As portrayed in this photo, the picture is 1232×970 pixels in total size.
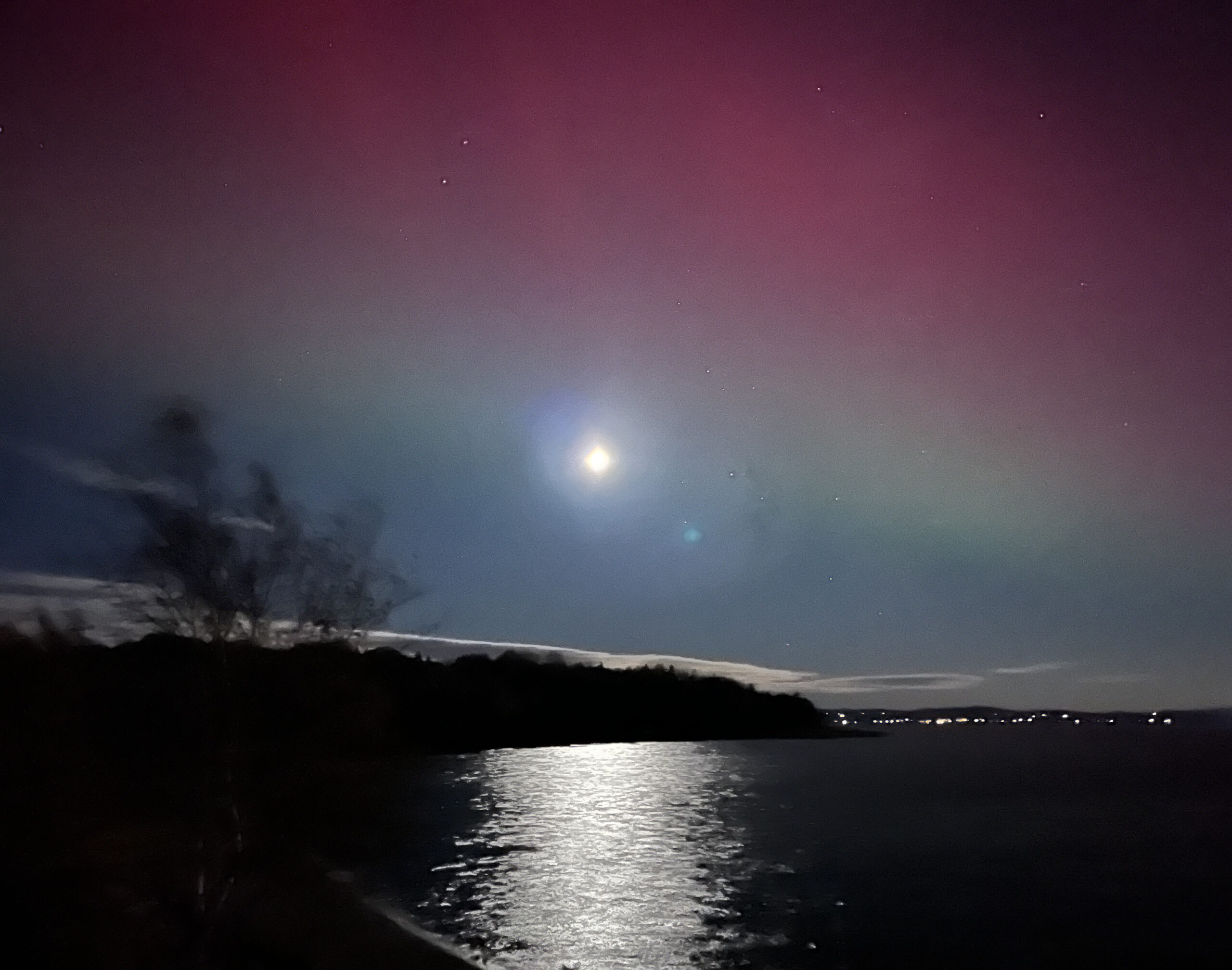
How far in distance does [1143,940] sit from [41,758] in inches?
1130

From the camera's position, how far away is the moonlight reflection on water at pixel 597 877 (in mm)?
28469

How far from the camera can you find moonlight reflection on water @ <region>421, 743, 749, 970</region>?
2847 centimetres

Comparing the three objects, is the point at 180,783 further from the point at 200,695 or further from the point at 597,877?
the point at 597,877

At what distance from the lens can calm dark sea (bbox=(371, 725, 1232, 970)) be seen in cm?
2839

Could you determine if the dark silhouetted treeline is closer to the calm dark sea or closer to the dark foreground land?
the dark foreground land

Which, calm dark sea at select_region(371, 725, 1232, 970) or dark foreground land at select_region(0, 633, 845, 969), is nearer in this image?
dark foreground land at select_region(0, 633, 845, 969)

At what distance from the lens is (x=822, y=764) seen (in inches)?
5940

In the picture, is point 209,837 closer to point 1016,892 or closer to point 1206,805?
point 1016,892

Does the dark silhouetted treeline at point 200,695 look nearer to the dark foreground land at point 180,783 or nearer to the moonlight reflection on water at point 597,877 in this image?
the dark foreground land at point 180,783

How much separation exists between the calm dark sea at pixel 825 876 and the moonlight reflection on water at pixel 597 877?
5.5 inches

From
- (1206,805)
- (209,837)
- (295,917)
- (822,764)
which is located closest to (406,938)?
(295,917)

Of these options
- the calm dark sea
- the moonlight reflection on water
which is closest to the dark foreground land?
the moonlight reflection on water

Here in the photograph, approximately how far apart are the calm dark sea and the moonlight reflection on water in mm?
Answer: 140

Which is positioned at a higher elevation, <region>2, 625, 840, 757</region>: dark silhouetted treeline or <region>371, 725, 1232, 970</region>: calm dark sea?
<region>2, 625, 840, 757</region>: dark silhouetted treeline
